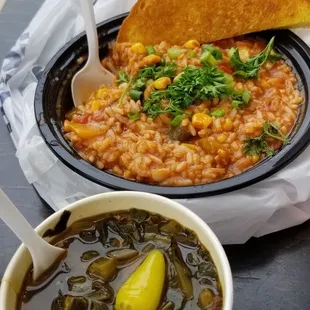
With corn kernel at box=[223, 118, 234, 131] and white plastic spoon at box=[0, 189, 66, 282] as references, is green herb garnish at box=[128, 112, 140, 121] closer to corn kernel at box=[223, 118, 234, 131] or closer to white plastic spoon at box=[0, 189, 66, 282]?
corn kernel at box=[223, 118, 234, 131]

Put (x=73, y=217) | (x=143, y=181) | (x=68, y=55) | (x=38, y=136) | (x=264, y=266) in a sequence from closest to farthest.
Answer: (x=73, y=217) → (x=264, y=266) → (x=143, y=181) → (x=38, y=136) → (x=68, y=55)

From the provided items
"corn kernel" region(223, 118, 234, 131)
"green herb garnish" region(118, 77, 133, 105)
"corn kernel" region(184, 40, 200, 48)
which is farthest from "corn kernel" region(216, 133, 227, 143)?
"corn kernel" region(184, 40, 200, 48)

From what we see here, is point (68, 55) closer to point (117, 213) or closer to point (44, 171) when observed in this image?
point (44, 171)

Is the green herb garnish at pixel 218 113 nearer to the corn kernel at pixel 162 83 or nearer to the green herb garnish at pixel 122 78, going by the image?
the corn kernel at pixel 162 83

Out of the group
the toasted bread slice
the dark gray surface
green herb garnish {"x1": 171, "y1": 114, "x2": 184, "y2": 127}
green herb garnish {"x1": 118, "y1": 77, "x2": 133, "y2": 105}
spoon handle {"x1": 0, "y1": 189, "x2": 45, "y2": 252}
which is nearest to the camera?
spoon handle {"x1": 0, "y1": 189, "x2": 45, "y2": 252}

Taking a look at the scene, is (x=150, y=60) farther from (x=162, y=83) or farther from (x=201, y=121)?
(x=201, y=121)

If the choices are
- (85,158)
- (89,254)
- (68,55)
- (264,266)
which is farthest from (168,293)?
(68,55)

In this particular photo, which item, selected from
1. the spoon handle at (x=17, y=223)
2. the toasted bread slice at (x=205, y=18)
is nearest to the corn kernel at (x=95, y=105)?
the toasted bread slice at (x=205, y=18)

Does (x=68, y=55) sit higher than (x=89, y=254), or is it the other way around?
(x=68, y=55)
